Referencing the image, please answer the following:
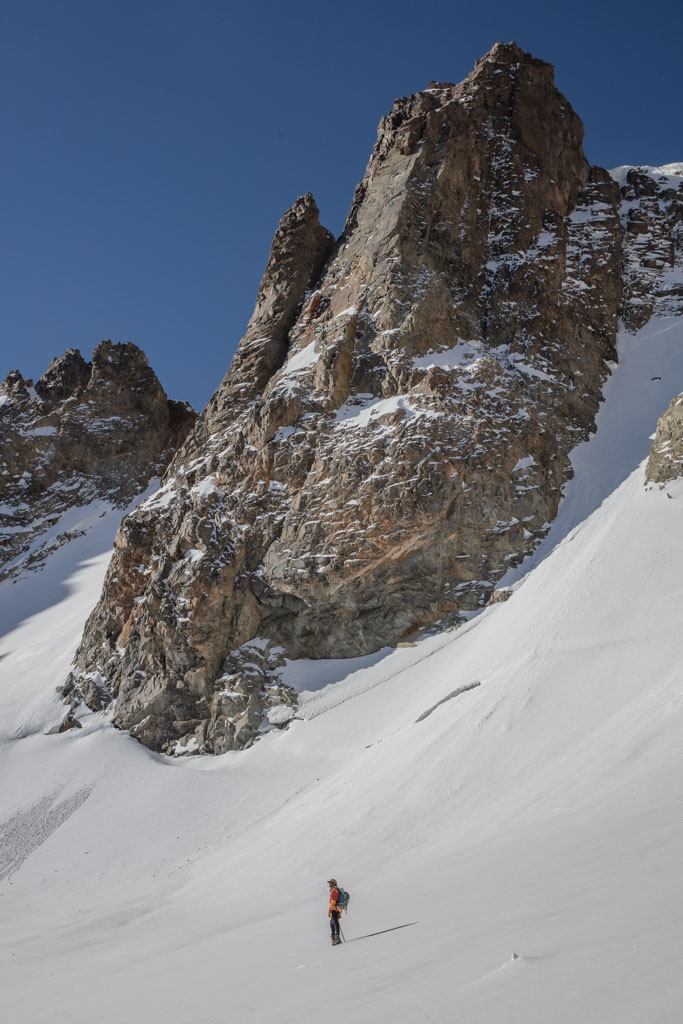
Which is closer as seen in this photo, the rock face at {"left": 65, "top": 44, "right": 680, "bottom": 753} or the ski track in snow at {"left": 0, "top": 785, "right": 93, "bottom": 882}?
the ski track in snow at {"left": 0, "top": 785, "right": 93, "bottom": 882}

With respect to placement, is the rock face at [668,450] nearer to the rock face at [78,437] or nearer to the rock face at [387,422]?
the rock face at [387,422]

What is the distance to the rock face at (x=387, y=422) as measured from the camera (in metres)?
33.1

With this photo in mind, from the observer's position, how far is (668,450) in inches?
1080

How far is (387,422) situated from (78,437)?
48925 mm

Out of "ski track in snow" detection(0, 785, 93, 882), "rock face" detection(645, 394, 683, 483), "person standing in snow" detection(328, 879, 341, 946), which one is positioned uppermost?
"rock face" detection(645, 394, 683, 483)

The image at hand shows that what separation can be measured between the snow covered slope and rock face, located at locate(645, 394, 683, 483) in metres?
0.89

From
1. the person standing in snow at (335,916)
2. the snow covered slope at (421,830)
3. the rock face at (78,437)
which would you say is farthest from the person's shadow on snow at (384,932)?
the rock face at (78,437)

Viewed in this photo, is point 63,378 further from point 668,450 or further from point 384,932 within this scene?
point 384,932

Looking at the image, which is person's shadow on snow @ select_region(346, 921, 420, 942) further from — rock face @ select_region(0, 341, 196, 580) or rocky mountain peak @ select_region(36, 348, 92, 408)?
rocky mountain peak @ select_region(36, 348, 92, 408)

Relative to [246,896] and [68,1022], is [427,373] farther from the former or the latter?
[68,1022]

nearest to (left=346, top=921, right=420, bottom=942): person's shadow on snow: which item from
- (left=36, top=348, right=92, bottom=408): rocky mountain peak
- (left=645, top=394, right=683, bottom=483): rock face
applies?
(left=645, top=394, right=683, bottom=483): rock face

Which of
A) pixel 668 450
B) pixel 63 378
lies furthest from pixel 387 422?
pixel 63 378

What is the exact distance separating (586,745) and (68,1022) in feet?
38.1

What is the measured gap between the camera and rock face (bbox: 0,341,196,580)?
7081cm
